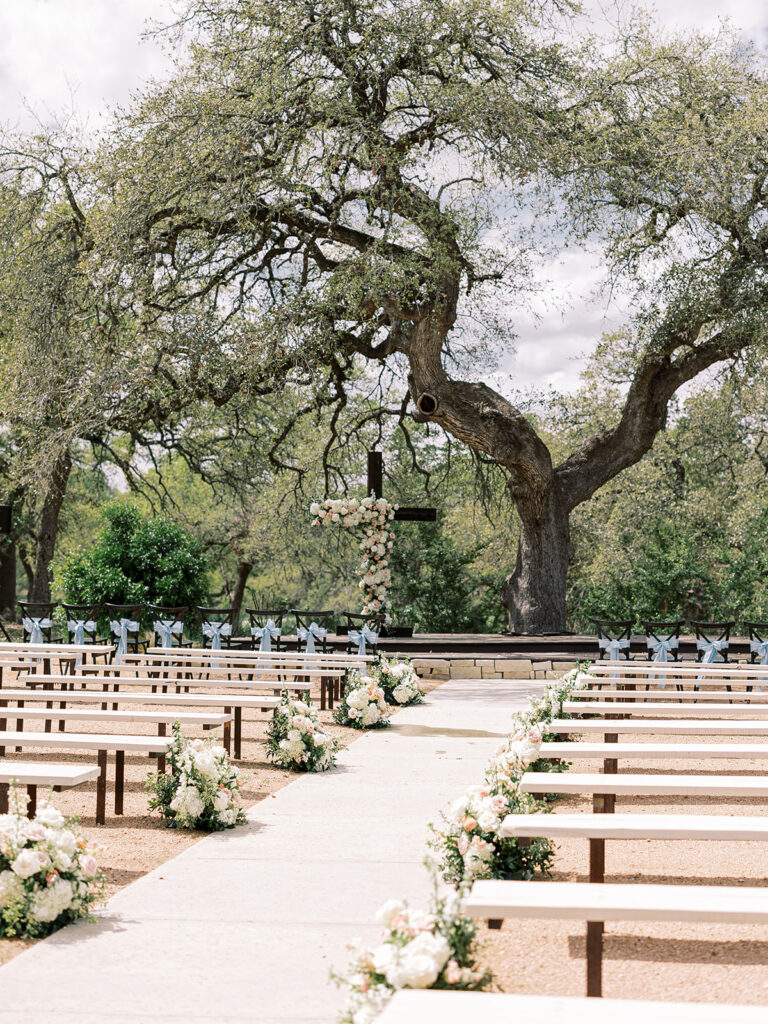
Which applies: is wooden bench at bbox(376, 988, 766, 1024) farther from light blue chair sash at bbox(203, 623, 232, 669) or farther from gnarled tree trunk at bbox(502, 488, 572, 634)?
gnarled tree trunk at bbox(502, 488, 572, 634)

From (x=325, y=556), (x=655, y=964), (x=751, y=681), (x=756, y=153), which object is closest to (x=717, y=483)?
(x=325, y=556)

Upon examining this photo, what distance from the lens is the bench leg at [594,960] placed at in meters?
3.43

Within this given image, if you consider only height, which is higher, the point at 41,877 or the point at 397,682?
the point at 397,682

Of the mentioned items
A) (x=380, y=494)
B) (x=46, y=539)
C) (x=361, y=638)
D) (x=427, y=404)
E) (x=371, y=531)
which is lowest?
(x=361, y=638)

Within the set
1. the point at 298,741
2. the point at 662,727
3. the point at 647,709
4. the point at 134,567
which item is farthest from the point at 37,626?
the point at 662,727

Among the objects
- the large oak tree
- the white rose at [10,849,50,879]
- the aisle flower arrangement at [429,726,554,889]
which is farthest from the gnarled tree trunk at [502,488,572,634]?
the white rose at [10,849,50,879]

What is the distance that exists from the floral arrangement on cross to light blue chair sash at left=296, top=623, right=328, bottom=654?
2.68 m

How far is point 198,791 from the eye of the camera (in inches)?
237

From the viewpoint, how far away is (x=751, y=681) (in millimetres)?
10477

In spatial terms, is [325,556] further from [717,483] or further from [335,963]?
[335,963]

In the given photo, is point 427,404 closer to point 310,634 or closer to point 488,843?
point 310,634

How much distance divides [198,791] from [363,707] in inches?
168

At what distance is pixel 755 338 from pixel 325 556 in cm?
1578

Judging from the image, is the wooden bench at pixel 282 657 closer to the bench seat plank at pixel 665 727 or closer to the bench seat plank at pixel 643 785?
the bench seat plank at pixel 665 727
